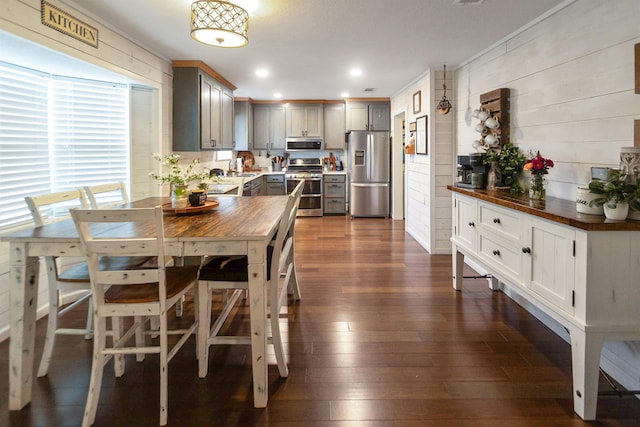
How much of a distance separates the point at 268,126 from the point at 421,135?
141 inches

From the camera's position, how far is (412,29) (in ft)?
11.0

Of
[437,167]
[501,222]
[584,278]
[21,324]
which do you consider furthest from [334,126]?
[21,324]

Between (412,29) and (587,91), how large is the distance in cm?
147

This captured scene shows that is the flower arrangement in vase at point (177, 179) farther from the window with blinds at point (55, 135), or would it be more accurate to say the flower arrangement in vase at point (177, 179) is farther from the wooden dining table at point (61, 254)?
the window with blinds at point (55, 135)

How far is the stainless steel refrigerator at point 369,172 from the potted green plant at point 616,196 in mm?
5729

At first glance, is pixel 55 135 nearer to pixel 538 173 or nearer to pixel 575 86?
pixel 538 173

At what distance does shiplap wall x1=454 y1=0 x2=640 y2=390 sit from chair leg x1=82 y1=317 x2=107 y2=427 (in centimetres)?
260

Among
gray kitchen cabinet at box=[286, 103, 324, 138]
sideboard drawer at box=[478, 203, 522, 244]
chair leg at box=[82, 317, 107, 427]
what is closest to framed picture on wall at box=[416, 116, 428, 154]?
sideboard drawer at box=[478, 203, 522, 244]

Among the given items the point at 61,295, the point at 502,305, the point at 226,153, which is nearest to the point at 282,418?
the point at 502,305

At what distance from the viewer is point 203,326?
85.4 inches

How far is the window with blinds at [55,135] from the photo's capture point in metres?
2.88

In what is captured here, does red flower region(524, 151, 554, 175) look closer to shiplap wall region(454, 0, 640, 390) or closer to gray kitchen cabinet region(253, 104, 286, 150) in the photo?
shiplap wall region(454, 0, 640, 390)

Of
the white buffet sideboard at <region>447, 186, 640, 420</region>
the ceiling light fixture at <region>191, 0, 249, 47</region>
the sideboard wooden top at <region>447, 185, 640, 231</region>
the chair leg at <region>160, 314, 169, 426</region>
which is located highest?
the ceiling light fixture at <region>191, 0, 249, 47</region>

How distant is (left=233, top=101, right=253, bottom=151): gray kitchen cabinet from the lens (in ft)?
24.6
